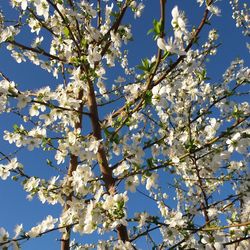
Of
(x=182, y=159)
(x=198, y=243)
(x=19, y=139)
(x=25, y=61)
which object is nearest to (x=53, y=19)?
(x=25, y=61)

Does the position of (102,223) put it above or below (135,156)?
below

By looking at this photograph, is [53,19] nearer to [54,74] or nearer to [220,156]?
[54,74]

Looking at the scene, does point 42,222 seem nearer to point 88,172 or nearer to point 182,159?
point 88,172

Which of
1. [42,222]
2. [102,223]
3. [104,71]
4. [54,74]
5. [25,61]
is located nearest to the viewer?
[102,223]

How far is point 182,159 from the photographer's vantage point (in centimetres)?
440

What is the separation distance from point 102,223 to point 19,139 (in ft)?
5.84

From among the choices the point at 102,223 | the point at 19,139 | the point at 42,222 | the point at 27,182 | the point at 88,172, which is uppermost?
the point at 19,139

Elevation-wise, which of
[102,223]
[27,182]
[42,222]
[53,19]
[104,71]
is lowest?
[102,223]

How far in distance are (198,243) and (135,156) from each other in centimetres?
121

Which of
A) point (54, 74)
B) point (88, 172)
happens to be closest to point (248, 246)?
point (88, 172)

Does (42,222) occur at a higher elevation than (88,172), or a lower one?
lower

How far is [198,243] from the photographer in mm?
4152

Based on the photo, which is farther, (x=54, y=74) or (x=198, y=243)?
(x=54, y=74)

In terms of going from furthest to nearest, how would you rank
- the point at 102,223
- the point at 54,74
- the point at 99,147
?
1. the point at 54,74
2. the point at 99,147
3. the point at 102,223
